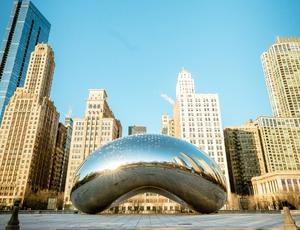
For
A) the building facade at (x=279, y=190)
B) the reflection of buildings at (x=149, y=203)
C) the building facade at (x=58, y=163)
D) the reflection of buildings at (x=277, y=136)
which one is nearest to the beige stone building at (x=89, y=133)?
the building facade at (x=58, y=163)

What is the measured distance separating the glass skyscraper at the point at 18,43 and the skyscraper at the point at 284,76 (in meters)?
163

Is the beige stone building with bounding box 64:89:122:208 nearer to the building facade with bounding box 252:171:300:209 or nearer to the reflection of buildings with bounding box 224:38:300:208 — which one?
the building facade with bounding box 252:171:300:209

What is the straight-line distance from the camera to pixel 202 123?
4021 inches

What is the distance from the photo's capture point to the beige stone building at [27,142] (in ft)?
323

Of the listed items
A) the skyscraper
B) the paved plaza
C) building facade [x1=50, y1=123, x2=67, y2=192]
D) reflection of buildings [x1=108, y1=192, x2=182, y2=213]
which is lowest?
the paved plaza

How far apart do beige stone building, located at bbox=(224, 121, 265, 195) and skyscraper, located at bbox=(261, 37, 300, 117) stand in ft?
115

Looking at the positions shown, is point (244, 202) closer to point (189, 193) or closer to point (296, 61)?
point (189, 193)

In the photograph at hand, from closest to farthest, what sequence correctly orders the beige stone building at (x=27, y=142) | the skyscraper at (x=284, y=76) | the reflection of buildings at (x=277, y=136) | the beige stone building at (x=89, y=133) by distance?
the reflection of buildings at (x=277, y=136), the beige stone building at (x=27, y=142), the beige stone building at (x=89, y=133), the skyscraper at (x=284, y=76)

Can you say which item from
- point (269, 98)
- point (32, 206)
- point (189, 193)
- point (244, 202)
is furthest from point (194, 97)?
point (189, 193)

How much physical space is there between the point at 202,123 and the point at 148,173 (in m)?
95.5

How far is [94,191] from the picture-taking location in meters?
9.50

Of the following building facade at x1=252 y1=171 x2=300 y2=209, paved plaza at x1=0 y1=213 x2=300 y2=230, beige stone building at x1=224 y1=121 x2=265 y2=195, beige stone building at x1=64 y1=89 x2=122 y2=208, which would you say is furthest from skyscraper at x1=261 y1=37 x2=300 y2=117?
paved plaza at x1=0 y1=213 x2=300 y2=230

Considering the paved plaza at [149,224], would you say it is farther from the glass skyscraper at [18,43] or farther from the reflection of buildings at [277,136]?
the glass skyscraper at [18,43]

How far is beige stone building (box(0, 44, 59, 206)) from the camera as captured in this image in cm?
9856
